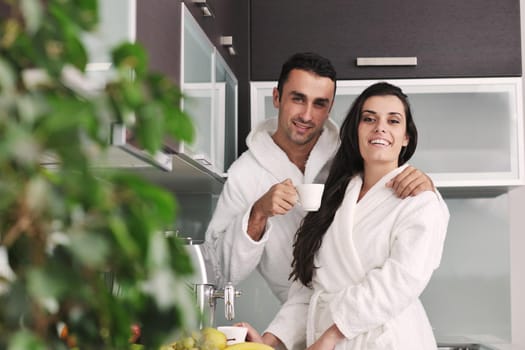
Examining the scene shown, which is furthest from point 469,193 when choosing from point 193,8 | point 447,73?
point 193,8

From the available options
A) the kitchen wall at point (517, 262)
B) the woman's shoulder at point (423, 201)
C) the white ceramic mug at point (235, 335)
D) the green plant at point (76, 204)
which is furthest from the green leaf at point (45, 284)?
the kitchen wall at point (517, 262)

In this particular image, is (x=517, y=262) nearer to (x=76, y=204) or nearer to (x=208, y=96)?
(x=208, y=96)

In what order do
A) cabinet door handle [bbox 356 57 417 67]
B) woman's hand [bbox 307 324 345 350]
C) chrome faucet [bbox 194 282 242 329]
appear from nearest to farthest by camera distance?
chrome faucet [bbox 194 282 242 329] → woman's hand [bbox 307 324 345 350] → cabinet door handle [bbox 356 57 417 67]

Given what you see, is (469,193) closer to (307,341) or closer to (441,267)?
(441,267)

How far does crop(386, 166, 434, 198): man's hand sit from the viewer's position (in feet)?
7.27

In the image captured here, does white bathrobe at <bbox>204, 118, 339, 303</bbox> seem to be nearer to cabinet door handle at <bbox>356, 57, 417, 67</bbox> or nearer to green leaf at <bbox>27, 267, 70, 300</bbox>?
cabinet door handle at <bbox>356, 57, 417, 67</bbox>

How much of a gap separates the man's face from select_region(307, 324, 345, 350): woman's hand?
743mm

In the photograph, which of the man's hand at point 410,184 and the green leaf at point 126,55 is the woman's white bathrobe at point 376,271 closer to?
the man's hand at point 410,184

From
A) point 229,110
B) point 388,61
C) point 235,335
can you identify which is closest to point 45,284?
point 235,335

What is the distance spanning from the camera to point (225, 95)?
2705 mm

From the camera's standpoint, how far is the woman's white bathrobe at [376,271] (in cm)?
209

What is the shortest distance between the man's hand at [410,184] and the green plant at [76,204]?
1.77m

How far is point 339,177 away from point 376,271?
0.46 metres

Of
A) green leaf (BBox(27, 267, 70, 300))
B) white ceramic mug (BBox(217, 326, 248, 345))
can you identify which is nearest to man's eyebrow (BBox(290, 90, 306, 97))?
white ceramic mug (BBox(217, 326, 248, 345))
